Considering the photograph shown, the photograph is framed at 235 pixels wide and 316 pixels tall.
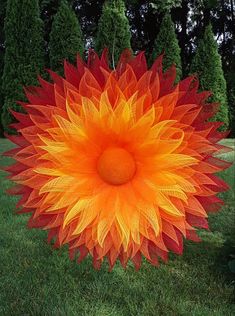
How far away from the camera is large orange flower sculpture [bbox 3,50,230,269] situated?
516 mm

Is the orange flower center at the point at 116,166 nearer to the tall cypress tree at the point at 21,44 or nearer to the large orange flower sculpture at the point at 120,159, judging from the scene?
the large orange flower sculpture at the point at 120,159

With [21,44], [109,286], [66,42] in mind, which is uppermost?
[66,42]

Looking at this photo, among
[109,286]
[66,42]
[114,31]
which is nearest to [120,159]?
[114,31]

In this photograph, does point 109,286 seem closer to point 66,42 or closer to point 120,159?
point 66,42

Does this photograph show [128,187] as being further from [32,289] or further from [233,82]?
[233,82]

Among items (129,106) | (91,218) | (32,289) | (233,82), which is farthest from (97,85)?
(233,82)

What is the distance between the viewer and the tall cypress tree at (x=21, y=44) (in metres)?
6.96

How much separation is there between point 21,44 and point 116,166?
7.72 meters

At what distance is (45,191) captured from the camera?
529mm

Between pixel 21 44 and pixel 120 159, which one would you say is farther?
pixel 21 44

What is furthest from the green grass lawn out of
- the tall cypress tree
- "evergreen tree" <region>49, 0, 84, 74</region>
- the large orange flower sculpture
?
the tall cypress tree

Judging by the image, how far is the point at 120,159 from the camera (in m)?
0.51

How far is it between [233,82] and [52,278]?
1128cm

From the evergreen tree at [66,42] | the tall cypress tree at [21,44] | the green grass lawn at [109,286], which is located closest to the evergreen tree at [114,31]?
the evergreen tree at [66,42]
